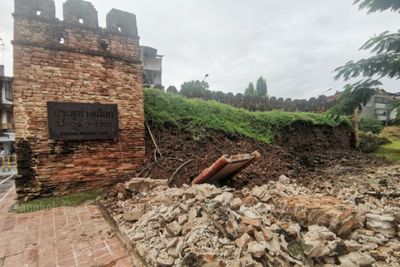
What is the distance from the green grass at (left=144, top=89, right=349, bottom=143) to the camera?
20.5 feet

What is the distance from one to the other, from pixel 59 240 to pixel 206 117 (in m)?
4.97

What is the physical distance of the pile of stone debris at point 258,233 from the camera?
190cm

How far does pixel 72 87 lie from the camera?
15.1ft

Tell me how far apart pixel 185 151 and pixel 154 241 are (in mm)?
3329

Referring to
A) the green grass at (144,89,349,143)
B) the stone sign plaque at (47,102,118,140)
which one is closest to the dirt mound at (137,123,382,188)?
the green grass at (144,89,349,143)

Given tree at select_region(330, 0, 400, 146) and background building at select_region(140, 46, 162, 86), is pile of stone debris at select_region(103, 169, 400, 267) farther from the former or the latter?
background building at select_region(140, 46, 162, 86)

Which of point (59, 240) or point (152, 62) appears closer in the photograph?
point (59, 240)

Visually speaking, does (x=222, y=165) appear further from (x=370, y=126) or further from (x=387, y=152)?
(x=370, y=126)

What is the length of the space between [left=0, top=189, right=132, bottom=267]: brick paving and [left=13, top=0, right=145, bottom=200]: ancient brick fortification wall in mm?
985

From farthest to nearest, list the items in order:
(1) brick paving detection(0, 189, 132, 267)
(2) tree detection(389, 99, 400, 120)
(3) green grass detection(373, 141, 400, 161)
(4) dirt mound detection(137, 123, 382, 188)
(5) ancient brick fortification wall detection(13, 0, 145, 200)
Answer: (3) green grass detection(373, 141, 400, 161), (4) dirt mound detection(137, 123, 382, 188), (5) ancient brick fortification wall detection(13, 0, 145, 200), (2) tree detection(389, 99, 400, 120), (1) brick paving detection(0, 189, 132, 267)

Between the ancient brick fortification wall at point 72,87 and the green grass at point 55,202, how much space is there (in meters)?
0.15

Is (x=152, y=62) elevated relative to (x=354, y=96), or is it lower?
elevated

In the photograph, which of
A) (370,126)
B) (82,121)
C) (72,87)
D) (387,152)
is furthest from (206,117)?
(370,126)

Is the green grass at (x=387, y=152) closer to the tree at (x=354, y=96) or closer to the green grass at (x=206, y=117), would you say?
the green grass at (x=206, y=117)
